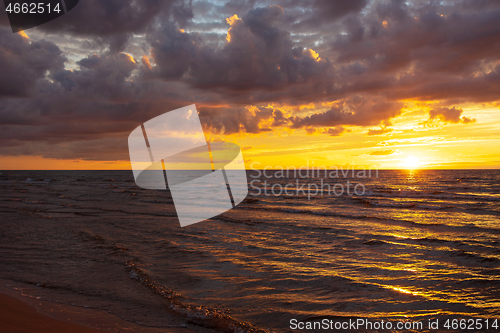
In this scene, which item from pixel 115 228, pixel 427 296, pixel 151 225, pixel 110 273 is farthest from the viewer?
pixel 151 225

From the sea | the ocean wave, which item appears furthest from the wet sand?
the ocean wave

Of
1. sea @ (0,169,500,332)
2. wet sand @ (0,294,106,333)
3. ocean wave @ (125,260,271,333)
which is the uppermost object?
wet sand @ (0,294,106,333)

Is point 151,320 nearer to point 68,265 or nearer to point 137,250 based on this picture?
point 68,265

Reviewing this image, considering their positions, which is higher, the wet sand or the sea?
the wet sand

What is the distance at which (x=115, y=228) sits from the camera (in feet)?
46.8

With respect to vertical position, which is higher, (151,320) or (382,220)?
(151,320)

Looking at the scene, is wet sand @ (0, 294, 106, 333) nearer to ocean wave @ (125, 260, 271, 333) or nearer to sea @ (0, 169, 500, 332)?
sea @ (0, 169, 500, 332)

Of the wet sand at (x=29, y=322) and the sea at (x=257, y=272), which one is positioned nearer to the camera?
the wet sand at (x=29, y=322)

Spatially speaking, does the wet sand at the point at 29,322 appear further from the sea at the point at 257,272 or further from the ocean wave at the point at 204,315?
the ocean wave at the point at 204,315

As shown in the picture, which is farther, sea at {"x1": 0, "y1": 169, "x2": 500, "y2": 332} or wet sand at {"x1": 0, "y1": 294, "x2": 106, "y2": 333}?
sea at {"x1": 0, "y1": 169, "x2": 500, "y2": 332}

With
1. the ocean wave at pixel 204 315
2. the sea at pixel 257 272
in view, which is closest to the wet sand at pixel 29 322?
the sea at pixel 257 272

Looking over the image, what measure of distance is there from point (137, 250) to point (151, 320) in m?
5.57

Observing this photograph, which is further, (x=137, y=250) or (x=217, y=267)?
(x=137, y=250)

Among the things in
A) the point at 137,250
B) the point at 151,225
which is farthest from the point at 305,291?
the point at 151,225
